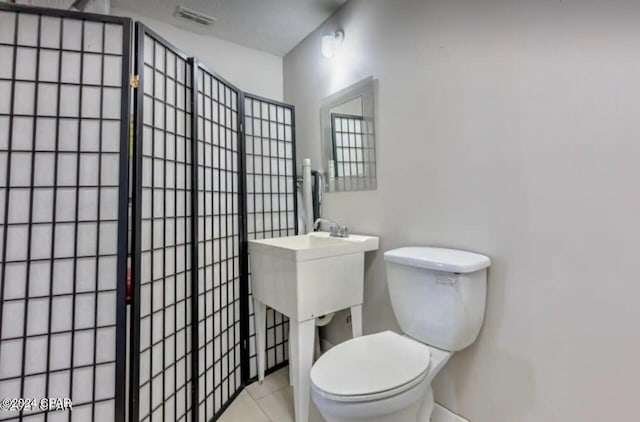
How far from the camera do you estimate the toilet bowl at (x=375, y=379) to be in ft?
3.33

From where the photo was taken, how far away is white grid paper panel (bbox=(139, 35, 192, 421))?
1271 millimetres

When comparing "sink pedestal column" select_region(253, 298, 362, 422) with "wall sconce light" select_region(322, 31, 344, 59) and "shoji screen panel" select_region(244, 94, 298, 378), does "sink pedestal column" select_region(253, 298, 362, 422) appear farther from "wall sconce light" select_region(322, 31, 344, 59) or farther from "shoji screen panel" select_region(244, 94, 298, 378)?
"wall sconce light" select_region(322, 31, 344, 59)

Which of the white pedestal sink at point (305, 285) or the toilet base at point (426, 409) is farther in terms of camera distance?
the white pedestal sink at point (305, 285)

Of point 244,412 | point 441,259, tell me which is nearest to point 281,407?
point 244,412

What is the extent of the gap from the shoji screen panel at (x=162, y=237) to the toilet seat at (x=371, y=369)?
716mm

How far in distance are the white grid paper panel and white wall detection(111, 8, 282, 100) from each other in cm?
93

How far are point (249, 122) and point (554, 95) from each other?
1.65 metres

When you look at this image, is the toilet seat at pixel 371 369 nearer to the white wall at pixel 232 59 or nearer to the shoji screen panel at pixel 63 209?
the shoji screen panel at pixel 63 209

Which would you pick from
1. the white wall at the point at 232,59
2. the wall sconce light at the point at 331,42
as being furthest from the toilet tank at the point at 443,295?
the white wall at the point at 232,59

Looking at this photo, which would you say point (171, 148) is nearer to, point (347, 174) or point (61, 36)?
point (61, 36)

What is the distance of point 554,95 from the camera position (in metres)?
1.12

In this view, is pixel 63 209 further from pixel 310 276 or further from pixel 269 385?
pixel 269 385

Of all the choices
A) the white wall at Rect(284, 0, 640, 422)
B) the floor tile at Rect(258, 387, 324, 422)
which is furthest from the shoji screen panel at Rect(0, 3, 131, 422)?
the white wall at Rect(284, 0, 640, 422)

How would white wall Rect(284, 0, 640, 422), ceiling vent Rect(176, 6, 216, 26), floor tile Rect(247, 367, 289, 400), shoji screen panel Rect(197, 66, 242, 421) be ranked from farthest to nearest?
1. ceiling vent Rect(176, 6, 216, 26)
2. floor tile Rect(247, 367, 289, 400)
3. shoji screen panel Rect(197, 66, 242, 421)
4. white wall Rect(284, 0, 640, 422)
